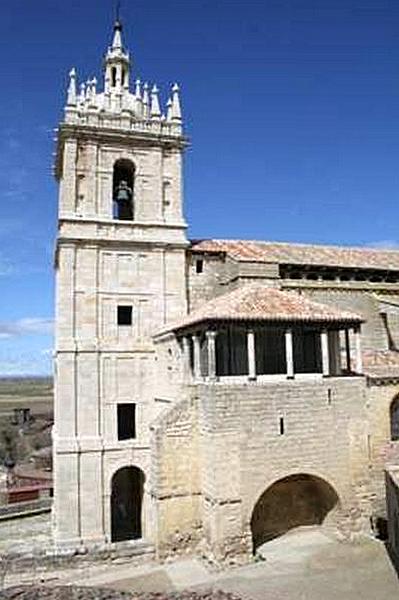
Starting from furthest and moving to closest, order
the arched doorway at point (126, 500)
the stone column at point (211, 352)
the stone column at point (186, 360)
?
1. the arched doorway at point (126, 500)
2. the stone column at point (186, 360)
3. the stone column at point (211, 352)

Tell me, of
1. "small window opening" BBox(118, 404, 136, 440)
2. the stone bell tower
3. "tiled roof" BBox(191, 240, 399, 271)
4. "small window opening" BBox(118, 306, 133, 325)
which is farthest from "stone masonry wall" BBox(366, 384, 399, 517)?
"small window opening" BBox(118, 306, 133, 325)

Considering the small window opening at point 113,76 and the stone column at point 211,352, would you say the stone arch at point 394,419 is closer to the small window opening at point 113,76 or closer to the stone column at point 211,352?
the stone column at point 211,352

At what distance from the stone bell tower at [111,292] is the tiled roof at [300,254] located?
205cm

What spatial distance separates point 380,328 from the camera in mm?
23859

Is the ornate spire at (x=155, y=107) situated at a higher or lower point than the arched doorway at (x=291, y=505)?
higher

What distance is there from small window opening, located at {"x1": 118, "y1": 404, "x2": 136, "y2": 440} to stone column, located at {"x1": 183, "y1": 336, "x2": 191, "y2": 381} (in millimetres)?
4053

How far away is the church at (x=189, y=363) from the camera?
669 inches

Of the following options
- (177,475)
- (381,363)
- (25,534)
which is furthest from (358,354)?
(25,534)

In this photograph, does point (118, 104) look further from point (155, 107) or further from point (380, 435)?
point (380, 435)

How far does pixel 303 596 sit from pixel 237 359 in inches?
274

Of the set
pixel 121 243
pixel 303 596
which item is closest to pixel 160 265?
pixel 121 243

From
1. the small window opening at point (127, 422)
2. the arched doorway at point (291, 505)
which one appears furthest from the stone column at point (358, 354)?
the small window opening at point (127, 422)

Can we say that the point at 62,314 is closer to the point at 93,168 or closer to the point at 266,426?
the point at 93,168

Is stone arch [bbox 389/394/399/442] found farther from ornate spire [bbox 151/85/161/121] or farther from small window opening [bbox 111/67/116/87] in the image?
small window opening [bbox 111/67/116/87]
